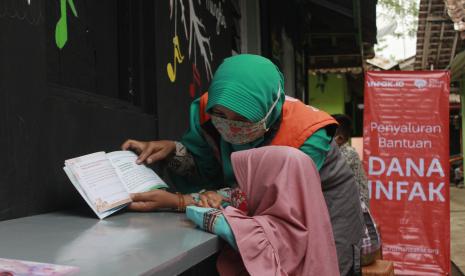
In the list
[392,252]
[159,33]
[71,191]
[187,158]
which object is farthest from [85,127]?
[392,252]

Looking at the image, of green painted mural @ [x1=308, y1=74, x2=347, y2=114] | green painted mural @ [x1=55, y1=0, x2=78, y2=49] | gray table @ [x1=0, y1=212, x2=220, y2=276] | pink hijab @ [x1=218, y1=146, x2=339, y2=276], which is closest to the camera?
gray table @ [x1=0, y1=212, x2=220, y2=276]

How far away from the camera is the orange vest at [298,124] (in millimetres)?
1654

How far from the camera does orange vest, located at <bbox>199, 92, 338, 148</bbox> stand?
5.43ft

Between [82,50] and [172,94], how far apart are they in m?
0.83

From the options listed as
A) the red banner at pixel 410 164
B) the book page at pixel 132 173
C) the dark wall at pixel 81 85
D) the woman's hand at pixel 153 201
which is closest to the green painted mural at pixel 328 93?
the red banner at pixel 410 164

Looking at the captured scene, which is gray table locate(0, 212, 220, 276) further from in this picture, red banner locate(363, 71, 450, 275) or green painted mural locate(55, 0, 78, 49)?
red banner locate(363, 71, 450, 275)

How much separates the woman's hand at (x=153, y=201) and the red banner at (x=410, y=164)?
12.0 feet

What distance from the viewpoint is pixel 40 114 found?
1.76 m

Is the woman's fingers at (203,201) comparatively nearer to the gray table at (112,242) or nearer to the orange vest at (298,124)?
the gray table at (112,242)

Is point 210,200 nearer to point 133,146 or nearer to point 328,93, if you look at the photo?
point 133,146

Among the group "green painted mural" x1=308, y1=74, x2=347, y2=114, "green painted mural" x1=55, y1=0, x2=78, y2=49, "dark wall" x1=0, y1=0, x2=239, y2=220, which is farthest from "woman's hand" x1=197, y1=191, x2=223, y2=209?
"green painted mural" x1=308, y1=74, x2=347, y2=114

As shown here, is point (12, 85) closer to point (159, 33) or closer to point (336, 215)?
point (336, 215)

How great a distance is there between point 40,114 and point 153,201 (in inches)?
20.4

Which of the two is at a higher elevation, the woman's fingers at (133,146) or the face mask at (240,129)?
the face mask at (240,129)
